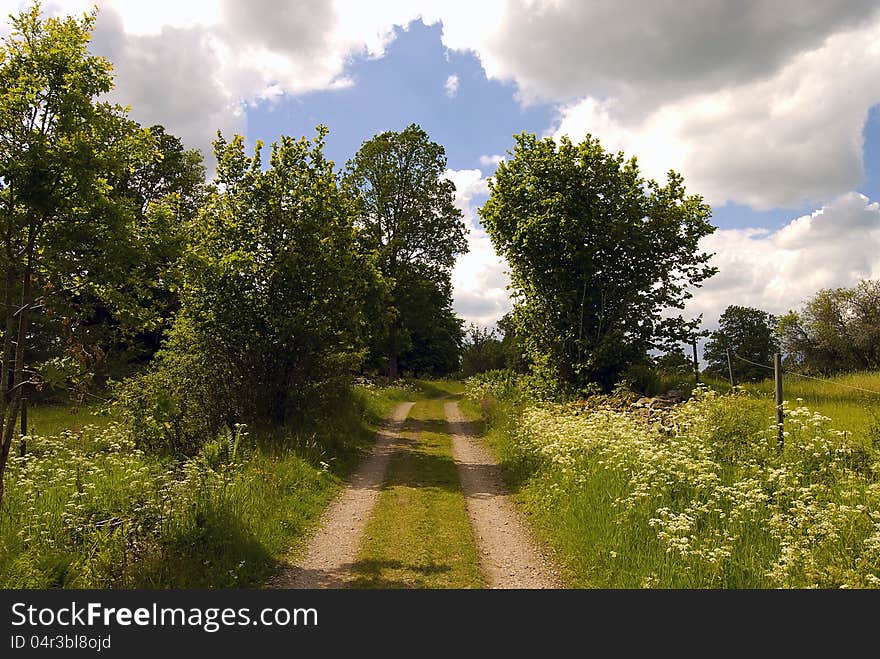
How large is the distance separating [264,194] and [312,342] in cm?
510

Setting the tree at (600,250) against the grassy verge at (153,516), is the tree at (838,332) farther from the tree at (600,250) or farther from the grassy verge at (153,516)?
the grassy verge at (153,516)

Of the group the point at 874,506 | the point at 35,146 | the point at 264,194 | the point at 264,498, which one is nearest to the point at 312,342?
the point at 264,194

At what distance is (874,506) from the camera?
8117 mm

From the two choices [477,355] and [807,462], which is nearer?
[807,462]

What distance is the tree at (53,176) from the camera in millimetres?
6906

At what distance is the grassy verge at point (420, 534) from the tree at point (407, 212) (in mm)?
23531

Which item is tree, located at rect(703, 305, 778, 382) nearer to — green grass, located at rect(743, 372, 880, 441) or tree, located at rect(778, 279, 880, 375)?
tree, located at rect(778, 279, 880, 375)

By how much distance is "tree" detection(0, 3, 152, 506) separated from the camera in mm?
6906

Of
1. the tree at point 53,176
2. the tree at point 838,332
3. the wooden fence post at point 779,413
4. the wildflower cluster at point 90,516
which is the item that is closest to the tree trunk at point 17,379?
the tree at point 53,176

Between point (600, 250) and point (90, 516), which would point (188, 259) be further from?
point (600, 250)

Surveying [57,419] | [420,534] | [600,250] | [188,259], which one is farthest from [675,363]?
[57,419]

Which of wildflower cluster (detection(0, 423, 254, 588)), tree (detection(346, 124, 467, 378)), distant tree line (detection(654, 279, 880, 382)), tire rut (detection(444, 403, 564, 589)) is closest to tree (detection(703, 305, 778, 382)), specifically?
distant tree line (detection(654, 279, 880, 382))

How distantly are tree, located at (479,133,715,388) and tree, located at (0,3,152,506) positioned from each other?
18.1 m

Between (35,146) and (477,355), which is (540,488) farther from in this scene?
(477,355)
